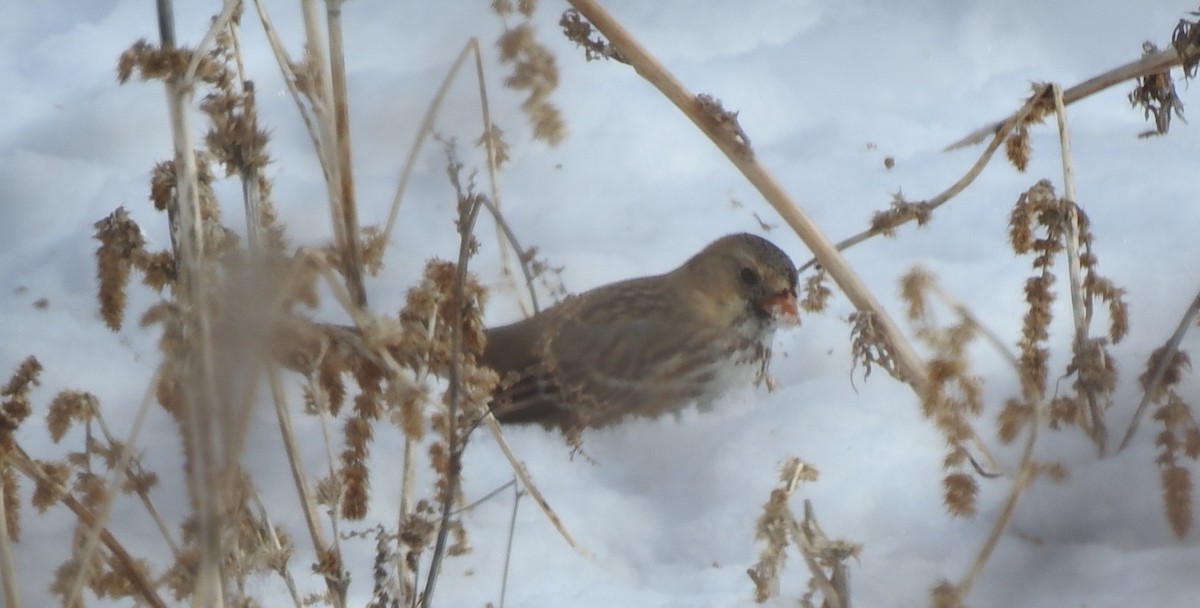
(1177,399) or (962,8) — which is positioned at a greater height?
(962,8)

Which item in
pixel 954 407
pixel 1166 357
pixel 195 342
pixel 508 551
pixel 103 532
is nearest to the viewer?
pixel 195 342

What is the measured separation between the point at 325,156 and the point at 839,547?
46.3 inches

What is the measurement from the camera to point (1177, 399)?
2.56 m

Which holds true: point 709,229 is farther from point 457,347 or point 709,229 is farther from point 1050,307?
point 457,347

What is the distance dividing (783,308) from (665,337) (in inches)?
12.9

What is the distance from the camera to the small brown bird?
3.20m

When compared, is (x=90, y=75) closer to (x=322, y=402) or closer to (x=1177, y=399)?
(x=322, y=402)

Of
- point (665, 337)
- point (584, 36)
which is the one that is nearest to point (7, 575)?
point (584, 36)

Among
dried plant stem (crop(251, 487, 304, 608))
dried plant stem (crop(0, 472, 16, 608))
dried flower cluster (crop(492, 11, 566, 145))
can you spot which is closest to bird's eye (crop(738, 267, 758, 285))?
dried flower cluster (crop(492, 11, 566, 145))

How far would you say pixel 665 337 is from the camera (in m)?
3.52

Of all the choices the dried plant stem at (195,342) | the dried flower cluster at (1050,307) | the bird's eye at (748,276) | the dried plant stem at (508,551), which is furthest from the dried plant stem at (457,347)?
the bird's eye at (748,276)

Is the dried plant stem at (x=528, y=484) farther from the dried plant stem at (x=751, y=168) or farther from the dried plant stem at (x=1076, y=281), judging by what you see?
the dried plant stem at (x=1076, y=281)

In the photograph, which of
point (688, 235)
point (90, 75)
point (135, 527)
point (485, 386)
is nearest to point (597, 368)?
point (688, 235)

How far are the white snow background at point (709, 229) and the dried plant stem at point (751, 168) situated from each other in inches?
15.6
